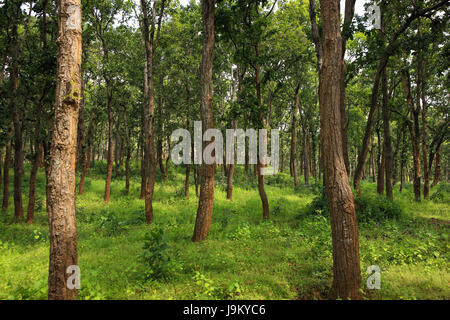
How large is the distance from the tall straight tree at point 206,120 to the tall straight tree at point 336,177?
180 inches

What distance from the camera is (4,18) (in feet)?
35.0

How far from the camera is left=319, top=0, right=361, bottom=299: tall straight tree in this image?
4473 mm

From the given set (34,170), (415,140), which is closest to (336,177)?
(34,170)

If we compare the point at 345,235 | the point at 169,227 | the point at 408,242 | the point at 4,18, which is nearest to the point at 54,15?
the point at 4,18

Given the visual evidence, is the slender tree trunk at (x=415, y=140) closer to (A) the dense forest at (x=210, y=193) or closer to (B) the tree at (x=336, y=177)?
(A) the dense forest at (x=210, y=193)

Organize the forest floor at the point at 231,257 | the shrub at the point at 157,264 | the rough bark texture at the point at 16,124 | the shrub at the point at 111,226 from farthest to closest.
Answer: the rough bark texture at the point at 16,124
the shrub at the point at 111,226
the shrub at the point at 157,264
the forest floor at the point at 231,257

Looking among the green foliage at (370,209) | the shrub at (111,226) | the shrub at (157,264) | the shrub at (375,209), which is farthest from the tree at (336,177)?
the shrub at (111,226)

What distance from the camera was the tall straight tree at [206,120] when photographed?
8.36m

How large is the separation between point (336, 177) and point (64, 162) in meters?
5.06

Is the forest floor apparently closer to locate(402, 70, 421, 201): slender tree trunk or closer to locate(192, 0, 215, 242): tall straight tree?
locate(192, 0, 215, 242): tall straight tree

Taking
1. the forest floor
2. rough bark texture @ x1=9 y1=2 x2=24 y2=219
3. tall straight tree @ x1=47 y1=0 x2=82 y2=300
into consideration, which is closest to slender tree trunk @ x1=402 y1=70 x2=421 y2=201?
the forest floor

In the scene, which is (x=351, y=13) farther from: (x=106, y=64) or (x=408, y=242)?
(x=106, y=64)

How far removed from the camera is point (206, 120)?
8.54m

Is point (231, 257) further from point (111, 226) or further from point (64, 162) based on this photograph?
point (111, 226)
